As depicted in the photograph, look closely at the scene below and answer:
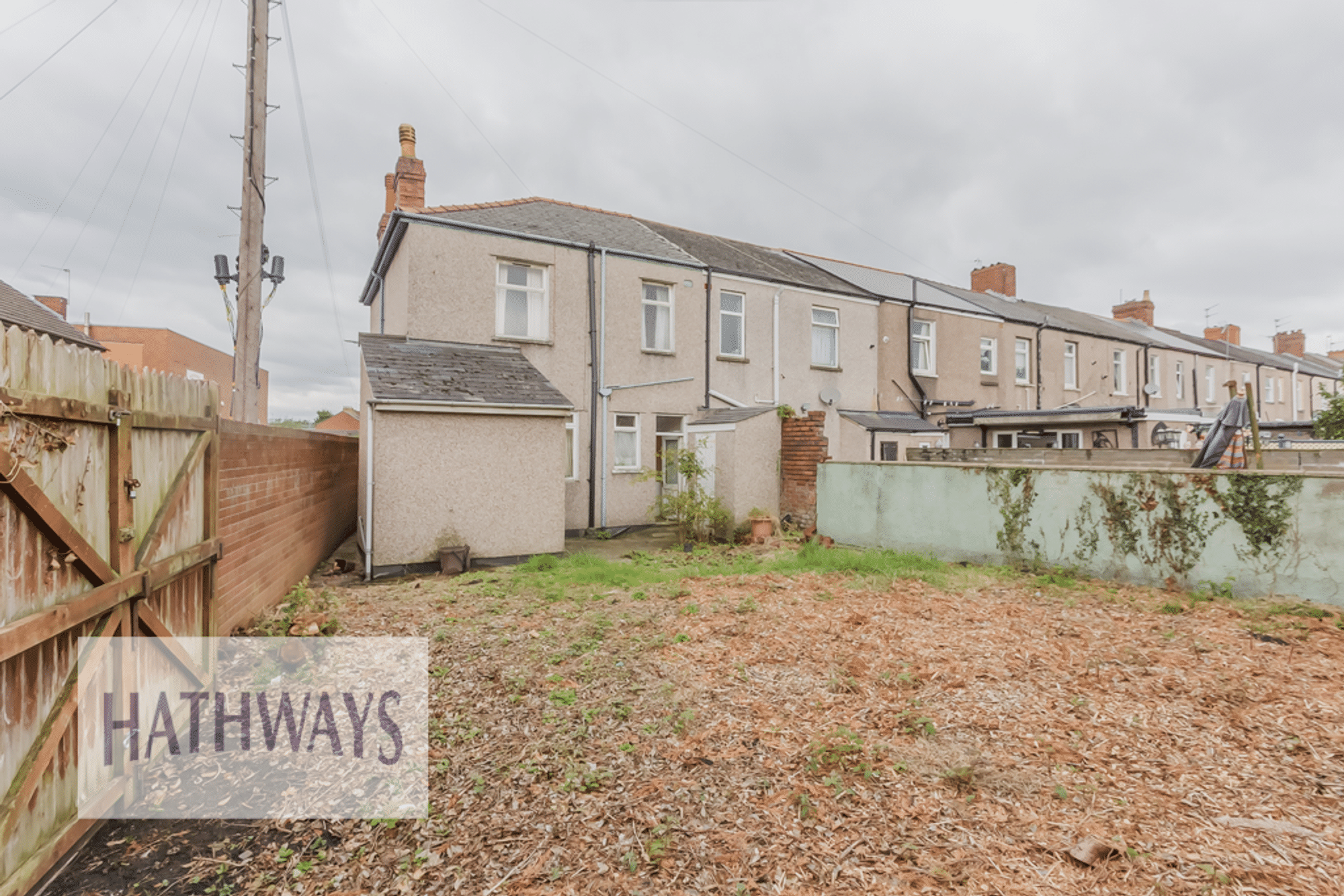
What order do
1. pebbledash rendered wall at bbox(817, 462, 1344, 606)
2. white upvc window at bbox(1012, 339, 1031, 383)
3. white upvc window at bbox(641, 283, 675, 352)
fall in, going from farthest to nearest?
white upvc window at bbox(1012, 339, 1031, 383) → white upvc window at bbox(641, 283, 675, 352) → pebbledash rendered wall at bbox(817, 462, 1344, 606)

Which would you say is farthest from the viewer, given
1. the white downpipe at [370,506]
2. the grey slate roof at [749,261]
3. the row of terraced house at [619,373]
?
the grey slate roof at [749,261]

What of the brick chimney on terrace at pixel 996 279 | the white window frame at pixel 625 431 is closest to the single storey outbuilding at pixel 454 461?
the white window frame at pixel 625 431

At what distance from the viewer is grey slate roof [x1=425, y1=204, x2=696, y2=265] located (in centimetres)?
1222

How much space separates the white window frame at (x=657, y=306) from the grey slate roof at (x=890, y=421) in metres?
5.09

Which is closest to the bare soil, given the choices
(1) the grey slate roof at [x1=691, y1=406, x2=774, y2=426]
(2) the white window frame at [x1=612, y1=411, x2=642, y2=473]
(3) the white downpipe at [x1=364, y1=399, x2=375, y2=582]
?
(3) the white downpipe at [x1=364, y1=399, x2=375, y2=582]

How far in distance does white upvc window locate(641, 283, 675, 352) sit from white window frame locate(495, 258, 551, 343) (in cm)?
225

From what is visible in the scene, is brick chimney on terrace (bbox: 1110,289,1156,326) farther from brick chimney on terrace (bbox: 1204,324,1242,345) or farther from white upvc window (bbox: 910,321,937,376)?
white upvc window (bbox: 910,321,937,376)

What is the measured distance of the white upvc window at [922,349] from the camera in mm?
18062

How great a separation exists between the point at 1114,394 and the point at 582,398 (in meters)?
22.5

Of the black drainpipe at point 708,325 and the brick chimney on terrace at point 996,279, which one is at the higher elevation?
the brick chimney on terrace at point 996,279

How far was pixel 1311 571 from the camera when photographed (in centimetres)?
596
